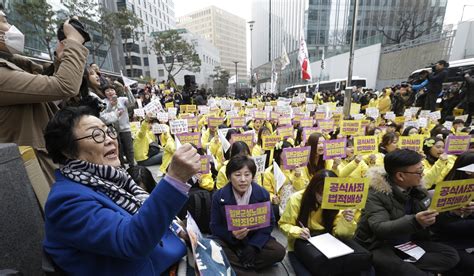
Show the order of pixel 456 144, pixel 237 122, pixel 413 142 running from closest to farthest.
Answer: pixel 456 144, pixel 413 142, pixel 237 122

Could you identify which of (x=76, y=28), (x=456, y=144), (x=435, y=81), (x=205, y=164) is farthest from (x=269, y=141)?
(x=435, y=81)

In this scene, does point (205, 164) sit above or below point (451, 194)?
below

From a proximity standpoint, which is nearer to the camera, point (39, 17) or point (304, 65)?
point (304, 65)

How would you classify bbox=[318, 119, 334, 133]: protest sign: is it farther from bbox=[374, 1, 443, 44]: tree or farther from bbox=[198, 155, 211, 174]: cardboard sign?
bbox=[374, 1, 443, 44]: tree

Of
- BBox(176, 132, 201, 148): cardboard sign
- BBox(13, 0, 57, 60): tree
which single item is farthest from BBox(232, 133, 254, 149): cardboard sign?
BBox(13, 0, 57, 60): tree

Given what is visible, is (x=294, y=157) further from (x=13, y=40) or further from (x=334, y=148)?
(x=13, y=40)

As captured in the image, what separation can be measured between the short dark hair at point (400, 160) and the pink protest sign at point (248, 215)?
1.24m

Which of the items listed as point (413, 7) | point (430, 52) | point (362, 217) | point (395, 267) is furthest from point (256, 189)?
point (413, 7)

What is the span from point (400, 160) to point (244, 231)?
1.60 metres

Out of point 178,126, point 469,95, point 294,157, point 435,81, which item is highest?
point 435,81

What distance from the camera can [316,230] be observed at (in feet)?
7.94

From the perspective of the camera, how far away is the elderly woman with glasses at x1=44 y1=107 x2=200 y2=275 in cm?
92

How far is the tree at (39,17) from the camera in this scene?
43.8 feet

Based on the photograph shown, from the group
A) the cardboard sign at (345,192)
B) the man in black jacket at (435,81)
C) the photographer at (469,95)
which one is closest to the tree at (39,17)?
the cardboard sign at (345,192)
